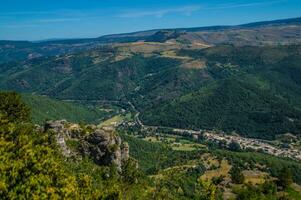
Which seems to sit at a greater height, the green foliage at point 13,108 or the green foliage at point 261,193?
the green foliage at point 13,108

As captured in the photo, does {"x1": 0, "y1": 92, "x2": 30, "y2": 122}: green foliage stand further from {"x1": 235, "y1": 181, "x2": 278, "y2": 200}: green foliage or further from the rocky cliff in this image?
{"x1": 235, "y1": 181, "x2": 278, "y2": 200}: green foliage

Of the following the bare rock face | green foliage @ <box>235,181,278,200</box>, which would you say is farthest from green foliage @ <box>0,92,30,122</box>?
green foliage @ <box>235,181,278,200</box>

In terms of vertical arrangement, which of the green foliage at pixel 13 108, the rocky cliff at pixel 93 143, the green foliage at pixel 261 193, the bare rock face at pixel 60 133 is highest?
the green foliage at pixel 13 108

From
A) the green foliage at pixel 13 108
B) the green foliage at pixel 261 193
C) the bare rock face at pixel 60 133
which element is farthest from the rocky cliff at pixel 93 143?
the green foliage at pixel 261 193

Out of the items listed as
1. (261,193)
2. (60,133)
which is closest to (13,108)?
(60,133)

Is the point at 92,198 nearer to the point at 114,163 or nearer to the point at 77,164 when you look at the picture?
Answer: the point at 77,164

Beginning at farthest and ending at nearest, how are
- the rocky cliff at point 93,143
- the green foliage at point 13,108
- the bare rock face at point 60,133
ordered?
the rocky cliff at point 93,143 < the bare rock face at point 60,133 < the green foliage at point 13,108

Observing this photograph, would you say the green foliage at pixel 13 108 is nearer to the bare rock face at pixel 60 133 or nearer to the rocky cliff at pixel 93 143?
the bare rock face at pixel 60 133

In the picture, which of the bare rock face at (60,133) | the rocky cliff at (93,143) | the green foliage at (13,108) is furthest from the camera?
the rocky cliff at (93,143)

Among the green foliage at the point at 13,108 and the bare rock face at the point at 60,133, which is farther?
the bare rock face at the point at 60,133

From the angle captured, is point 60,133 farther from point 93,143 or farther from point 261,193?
point 261,193
